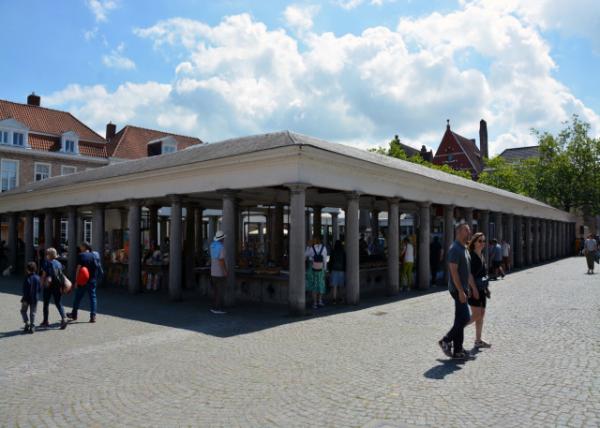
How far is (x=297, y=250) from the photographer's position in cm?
1206

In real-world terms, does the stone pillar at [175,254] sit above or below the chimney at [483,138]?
below

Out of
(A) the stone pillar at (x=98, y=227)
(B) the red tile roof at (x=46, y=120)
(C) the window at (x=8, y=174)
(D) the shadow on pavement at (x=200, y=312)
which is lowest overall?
(D) the shadow on pavement at (x=200, y=312)

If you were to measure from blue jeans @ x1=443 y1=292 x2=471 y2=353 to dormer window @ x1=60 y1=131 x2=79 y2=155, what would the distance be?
39.4 m

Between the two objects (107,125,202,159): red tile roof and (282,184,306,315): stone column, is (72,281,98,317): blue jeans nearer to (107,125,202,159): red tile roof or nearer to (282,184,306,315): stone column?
(282,184,306,315): stone column

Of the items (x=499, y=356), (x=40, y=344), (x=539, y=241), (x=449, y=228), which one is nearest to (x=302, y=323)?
(x=499, y=356)

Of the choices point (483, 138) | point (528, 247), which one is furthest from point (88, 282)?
point (483, 138)

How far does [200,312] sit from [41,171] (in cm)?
3206

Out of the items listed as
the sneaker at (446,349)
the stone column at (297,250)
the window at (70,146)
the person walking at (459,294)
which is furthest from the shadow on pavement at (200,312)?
the window at (70,146)

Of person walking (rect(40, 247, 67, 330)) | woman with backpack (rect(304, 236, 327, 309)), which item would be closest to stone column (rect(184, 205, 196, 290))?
woman with backpack (rect(304, 236, 327, 309))

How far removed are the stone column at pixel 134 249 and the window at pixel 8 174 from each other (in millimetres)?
24851

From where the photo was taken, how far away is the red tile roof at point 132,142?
4400cm

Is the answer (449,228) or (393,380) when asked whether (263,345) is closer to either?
(393,380)

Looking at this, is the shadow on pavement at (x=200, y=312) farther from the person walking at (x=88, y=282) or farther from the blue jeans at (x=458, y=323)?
the blue jeans at (x=458, y=323)

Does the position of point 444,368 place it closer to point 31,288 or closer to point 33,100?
point 31,288
